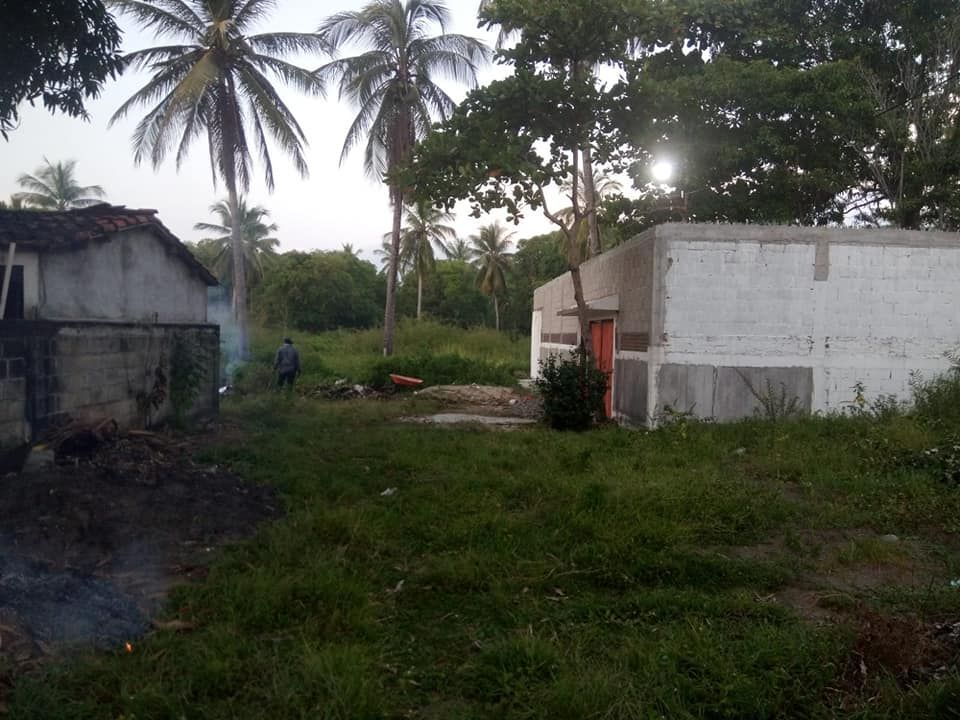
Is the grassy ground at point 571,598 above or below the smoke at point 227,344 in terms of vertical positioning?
below

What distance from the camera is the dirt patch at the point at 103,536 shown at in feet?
13.4

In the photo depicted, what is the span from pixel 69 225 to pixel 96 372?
1781 mm

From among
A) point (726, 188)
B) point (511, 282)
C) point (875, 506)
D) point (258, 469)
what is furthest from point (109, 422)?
point (511, 282)

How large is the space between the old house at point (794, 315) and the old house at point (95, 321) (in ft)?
23.4

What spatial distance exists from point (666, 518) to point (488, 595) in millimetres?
2082

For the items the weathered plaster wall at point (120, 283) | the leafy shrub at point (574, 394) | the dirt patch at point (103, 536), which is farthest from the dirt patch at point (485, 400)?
the dirt patch at point (103, 536)

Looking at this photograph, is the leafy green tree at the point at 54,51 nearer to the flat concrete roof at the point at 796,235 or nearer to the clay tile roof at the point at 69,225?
the clay tile roof at the point at 69,225

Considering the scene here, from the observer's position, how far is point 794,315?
10.6 metres

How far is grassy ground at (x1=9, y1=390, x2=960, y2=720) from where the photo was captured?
11.3 feet

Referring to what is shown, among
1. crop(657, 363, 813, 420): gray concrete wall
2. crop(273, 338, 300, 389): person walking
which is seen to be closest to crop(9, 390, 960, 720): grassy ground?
crop(657, 363, 813, 420): gray concrete wall

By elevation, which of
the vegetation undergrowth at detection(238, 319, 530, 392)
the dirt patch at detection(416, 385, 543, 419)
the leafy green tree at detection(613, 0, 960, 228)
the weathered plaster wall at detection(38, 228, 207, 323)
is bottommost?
the dirt patch at detection(416, 385, 543, 419)

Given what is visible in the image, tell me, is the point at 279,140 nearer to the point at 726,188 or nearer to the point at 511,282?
the point at 726,188

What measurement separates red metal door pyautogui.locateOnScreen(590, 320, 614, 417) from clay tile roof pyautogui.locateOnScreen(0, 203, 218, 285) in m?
7.33

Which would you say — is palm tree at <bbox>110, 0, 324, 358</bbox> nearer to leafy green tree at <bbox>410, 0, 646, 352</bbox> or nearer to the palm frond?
the palm frond
